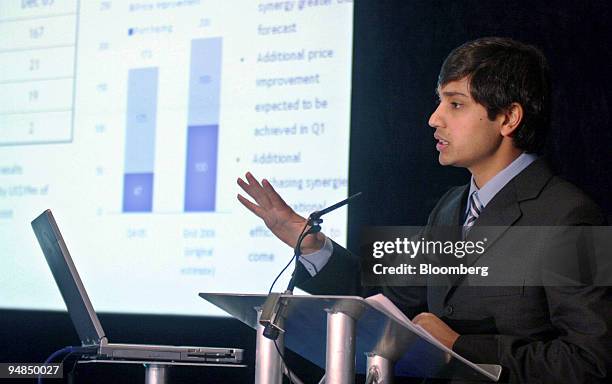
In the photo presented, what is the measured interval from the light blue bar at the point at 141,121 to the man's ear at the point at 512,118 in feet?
5.06

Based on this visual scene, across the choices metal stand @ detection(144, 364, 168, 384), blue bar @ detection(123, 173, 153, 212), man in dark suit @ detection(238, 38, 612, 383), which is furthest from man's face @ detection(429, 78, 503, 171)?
blue bar @ detection(123, 173, 153, 212)

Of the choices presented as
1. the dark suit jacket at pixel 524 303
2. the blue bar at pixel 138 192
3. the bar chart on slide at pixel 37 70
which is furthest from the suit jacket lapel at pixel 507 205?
the bar chart on slide at pixel 37 70

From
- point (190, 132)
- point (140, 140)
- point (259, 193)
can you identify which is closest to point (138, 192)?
point (140, 140)

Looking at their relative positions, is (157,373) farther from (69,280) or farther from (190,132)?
(190,132)

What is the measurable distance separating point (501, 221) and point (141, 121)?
65.8 inches

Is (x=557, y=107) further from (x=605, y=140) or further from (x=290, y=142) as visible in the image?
(x=290, y=142)

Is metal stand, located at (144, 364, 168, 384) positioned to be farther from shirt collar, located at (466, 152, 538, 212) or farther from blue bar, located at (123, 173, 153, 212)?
blue bar, located at (123, 173, 153, 212)

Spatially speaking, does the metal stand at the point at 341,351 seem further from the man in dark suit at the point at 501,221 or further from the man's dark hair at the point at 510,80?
the man's dark hair at the point at 510,80

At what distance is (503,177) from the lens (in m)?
2.46

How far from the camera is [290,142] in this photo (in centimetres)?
334

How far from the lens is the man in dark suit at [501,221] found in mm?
2129

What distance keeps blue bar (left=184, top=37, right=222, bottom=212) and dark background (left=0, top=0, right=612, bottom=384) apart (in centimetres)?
45

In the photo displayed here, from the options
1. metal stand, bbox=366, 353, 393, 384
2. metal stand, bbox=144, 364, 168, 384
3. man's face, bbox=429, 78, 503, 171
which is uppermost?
man's face, bbox=429, 78, 503, 171

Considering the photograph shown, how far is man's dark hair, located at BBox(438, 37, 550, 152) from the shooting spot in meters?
2.43
